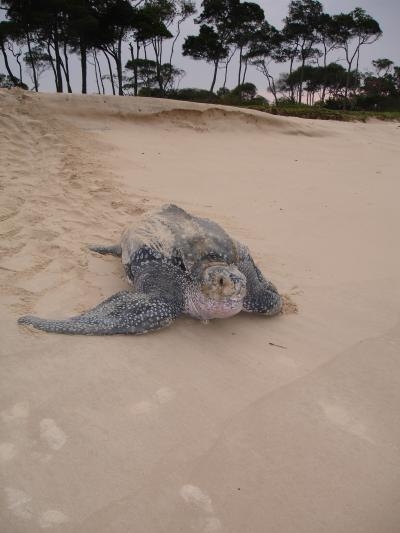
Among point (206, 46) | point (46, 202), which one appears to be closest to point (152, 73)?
point (206, 46)

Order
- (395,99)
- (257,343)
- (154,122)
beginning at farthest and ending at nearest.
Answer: (395,99) → (154,122) → (257,343)

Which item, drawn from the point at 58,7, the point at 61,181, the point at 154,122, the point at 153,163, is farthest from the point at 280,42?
the point at 61,181

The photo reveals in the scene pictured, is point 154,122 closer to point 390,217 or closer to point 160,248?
point 390,217

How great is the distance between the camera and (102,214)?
3.31 m

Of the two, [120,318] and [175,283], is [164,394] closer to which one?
[120,318]

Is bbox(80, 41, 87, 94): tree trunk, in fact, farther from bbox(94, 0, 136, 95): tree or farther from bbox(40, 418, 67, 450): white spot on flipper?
bbox(40, 418, 67, 450): white spot on flipper

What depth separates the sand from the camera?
119 cm

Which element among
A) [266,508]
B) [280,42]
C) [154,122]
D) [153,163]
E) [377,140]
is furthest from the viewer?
[280,42]

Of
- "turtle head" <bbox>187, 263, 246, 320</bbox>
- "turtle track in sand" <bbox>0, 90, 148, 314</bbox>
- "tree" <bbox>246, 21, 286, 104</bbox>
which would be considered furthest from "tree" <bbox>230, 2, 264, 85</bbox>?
"turtle head" <bbox>187, 263, 246, 320</bbox>

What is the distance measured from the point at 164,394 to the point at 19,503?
61cm

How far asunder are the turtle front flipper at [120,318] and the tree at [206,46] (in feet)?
61.1

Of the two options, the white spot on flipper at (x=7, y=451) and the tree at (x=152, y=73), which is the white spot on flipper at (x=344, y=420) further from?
the tree at (x=152, y=73)

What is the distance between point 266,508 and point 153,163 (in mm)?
4397

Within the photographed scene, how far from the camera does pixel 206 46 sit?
18.4m
